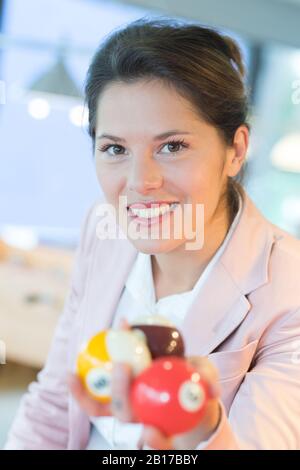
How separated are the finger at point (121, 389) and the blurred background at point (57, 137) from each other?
2244 mm

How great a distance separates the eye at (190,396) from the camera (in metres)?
0.69

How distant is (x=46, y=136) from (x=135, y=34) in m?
2.79

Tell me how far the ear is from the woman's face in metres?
0.03

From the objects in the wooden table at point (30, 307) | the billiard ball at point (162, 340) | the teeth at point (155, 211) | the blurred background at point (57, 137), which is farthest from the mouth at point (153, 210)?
the wooden table at point (30, 307)

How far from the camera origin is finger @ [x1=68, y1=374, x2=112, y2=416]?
732 millimetres

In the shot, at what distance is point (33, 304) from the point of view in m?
3.28

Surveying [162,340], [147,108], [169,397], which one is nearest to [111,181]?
[147,108]

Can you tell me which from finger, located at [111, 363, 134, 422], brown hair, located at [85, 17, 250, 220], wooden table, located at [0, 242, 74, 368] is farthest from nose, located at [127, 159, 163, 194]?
wooden table, located at [0, 242, 74, 368]

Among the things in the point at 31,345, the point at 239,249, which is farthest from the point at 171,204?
the point at 31,345

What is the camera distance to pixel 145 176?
3.33 ft

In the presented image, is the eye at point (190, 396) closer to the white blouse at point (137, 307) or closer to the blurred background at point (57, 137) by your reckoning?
the white blouse at point (137, 307)

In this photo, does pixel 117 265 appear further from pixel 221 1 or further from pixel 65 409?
pixel 221 1

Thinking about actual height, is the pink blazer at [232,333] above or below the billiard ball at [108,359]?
below

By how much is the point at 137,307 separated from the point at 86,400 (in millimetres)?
561
